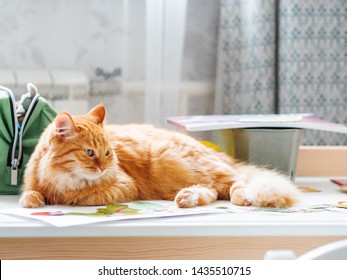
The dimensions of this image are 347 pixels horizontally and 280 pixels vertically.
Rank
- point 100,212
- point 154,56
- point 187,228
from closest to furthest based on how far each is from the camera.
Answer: point 187,228
point 100,212
point 154,56

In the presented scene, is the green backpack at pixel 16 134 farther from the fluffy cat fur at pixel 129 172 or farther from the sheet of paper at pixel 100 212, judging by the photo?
the sheet of paper at pixel 100 212

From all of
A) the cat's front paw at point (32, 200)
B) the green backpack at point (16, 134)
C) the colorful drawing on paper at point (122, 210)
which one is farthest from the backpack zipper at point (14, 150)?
the colorful drawing on paper at point (122, 210)

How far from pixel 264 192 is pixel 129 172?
0.92 feet

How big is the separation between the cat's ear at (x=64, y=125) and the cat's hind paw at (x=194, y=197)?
23 cm

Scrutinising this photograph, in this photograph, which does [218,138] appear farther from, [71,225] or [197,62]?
[71,225]

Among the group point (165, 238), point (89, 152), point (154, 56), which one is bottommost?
point (165, 238)

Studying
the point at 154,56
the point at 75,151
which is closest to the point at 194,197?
the point at 75,151

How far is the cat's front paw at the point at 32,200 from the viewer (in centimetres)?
102

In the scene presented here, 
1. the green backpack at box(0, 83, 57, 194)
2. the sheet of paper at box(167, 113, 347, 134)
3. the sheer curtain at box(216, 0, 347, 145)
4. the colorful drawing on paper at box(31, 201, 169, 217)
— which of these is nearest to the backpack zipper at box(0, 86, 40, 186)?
the green backpack at box(0, 83, 57, 194)

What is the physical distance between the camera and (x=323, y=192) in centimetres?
122

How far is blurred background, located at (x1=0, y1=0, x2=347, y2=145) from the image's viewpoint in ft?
5.21

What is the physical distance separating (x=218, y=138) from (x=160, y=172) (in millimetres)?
292

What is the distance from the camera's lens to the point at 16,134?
1.16 meters

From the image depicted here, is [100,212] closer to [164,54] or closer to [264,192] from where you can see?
[264,192]
